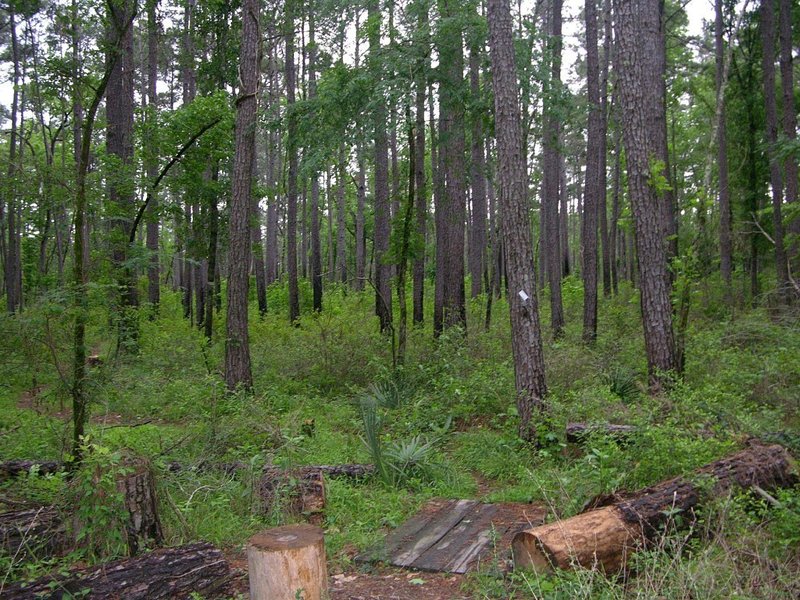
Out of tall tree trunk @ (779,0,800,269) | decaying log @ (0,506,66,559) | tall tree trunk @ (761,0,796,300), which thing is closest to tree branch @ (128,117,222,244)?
decaying log @ (0,506,66,559)

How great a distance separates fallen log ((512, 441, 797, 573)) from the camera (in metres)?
4.53

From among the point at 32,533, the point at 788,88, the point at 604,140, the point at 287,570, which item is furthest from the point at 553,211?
the point at 32,533

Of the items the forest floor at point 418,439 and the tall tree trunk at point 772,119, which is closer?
the forest floor at point 418,439

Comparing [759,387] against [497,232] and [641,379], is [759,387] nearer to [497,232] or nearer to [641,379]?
[641,379]

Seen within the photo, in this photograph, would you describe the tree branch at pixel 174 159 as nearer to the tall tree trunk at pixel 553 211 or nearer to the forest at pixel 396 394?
the forest at pixel 396 394

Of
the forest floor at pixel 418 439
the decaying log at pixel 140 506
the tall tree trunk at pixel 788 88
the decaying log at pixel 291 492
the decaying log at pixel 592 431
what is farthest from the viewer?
the tall tree trunk at pixel 788 88

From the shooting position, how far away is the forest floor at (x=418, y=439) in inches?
185

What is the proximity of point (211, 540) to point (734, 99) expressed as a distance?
69.6 ft

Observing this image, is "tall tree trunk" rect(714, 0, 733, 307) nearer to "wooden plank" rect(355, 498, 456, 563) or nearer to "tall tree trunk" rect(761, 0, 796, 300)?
"tall tree trunk" rect(761, 0, 796, 300)

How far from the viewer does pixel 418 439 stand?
25.7 feet

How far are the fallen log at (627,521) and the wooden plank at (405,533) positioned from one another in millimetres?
1251

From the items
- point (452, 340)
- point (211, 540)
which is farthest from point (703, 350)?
point (211, 540)

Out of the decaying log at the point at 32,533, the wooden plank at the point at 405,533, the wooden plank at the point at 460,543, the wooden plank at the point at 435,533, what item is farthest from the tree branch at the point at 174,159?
the wooden plank at the point at 460,543

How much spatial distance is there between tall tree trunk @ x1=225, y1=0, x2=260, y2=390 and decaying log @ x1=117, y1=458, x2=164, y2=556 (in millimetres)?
5798
